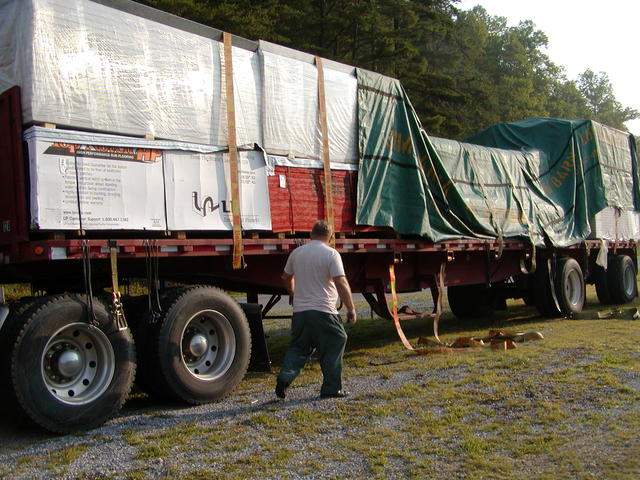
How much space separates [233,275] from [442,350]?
320cm

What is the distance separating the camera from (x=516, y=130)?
1444 centimetres

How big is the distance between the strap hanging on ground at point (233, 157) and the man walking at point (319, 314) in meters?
0.71

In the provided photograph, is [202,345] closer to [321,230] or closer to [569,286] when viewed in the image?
[321,230]

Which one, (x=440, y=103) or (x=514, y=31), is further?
(x=514, y=31)

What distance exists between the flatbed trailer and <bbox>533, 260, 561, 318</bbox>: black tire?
195 inches

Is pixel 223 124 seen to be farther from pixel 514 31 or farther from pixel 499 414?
pixel 514 31

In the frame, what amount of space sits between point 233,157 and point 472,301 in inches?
325

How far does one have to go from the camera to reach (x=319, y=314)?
21.6 ft

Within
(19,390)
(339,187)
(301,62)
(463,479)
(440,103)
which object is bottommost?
(463,479)

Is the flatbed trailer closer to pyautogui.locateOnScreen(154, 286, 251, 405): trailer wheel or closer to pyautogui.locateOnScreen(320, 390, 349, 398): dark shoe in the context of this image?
pyautogui.locateOnScreen(154, 286, 251, 405): trailer wheel

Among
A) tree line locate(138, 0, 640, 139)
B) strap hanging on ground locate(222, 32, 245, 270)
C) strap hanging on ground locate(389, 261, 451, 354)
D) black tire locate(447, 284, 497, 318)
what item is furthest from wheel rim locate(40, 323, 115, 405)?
tree line locate(138, 0, 640, 139)

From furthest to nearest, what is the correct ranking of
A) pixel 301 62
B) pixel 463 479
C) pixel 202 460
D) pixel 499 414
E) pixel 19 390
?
pixel 301 62 → pixel 499 414 → pixel 19 390 → pixel 202 460 → pixel 463 479

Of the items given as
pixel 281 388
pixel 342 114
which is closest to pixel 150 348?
pixel 281 388

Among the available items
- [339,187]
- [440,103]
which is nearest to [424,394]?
[339,187]
